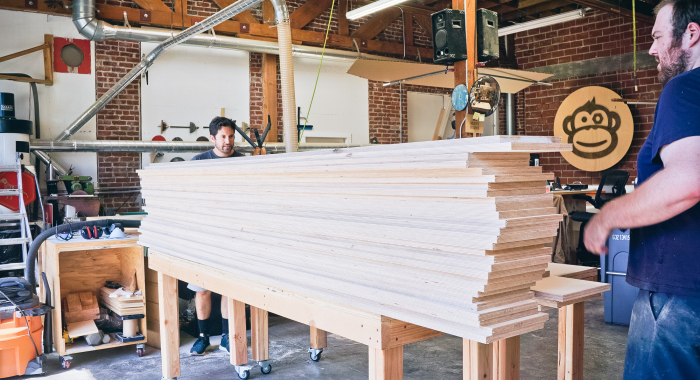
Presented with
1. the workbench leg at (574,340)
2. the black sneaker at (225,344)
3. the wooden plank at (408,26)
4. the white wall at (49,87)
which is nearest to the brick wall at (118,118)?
the white wall at (49,87)

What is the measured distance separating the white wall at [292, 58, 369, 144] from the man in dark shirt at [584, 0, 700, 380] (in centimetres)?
663

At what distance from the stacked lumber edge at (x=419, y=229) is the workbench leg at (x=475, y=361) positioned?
0.87 ft

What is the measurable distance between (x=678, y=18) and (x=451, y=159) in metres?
0.68

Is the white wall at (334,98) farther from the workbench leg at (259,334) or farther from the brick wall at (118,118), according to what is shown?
the workbench leg at (259,334)

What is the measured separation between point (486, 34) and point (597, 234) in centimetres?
389

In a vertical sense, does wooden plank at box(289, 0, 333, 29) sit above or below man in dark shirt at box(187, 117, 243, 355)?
above

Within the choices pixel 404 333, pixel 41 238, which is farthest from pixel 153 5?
pixel 404 333

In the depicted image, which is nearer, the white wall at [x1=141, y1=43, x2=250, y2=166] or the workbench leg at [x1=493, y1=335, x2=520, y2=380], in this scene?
the workbench leg at [x1=493, y1=335, x2=520, y2=380]

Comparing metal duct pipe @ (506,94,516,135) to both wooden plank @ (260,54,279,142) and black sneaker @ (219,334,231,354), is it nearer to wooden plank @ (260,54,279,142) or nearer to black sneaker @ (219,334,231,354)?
wooden plank @ (260,54,279,142)

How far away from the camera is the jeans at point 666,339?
131 centimetres

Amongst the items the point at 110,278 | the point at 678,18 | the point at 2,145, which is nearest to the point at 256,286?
the point at 678,18

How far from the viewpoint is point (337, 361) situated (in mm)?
3555

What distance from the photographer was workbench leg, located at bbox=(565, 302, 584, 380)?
2367 millimetres

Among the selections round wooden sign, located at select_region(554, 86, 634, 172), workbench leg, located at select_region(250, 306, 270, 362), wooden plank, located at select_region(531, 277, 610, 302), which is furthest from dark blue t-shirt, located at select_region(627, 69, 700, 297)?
round wooden sign, located at select_region(554, 86, 634, 172)
